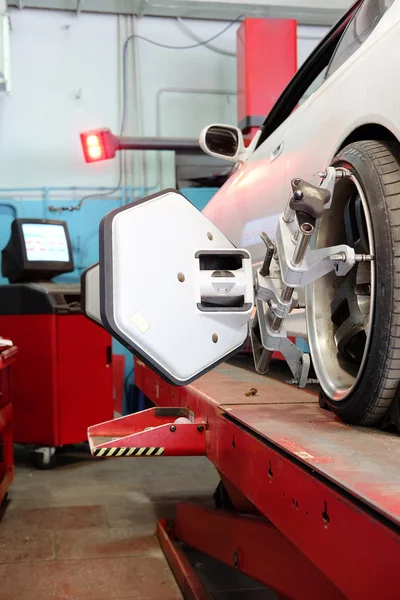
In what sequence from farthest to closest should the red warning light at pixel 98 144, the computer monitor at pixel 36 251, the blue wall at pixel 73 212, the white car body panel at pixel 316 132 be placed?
the blue wall at pixel 73 212
the red warning light at pixel 98 144
the computer monitor at pixel 36 251
the white car body panel at pixel 316 132

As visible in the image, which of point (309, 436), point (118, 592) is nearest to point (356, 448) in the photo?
point (309, 436)

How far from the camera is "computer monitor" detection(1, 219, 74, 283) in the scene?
446 cm

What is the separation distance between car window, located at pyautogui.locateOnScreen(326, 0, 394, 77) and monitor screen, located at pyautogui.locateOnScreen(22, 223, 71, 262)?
288 cm

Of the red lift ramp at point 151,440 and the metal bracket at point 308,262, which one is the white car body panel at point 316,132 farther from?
the red lift ramp at point 151,440

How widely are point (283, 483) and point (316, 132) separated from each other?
1.13 meters

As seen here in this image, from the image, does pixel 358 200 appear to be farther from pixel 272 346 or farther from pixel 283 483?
pixel 283 483

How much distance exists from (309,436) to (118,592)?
1474mm

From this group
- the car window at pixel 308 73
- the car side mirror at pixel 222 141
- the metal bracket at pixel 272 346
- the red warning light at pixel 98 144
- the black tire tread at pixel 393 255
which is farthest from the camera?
the red warning light at pixel 98 144

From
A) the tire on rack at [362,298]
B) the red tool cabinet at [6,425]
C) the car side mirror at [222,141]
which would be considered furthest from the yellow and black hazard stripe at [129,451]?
the car side mirror at [222,141]

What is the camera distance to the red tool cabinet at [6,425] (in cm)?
326

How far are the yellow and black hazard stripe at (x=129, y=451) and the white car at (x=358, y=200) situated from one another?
1.93ft

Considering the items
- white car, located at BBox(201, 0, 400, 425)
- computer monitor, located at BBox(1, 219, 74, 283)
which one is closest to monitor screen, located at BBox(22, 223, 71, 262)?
computer monitor, located at BBox(1, 219, 74, 283)

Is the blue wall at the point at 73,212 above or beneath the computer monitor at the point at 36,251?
above

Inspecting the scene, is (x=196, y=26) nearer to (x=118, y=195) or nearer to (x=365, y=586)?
(x=118, y=195)
